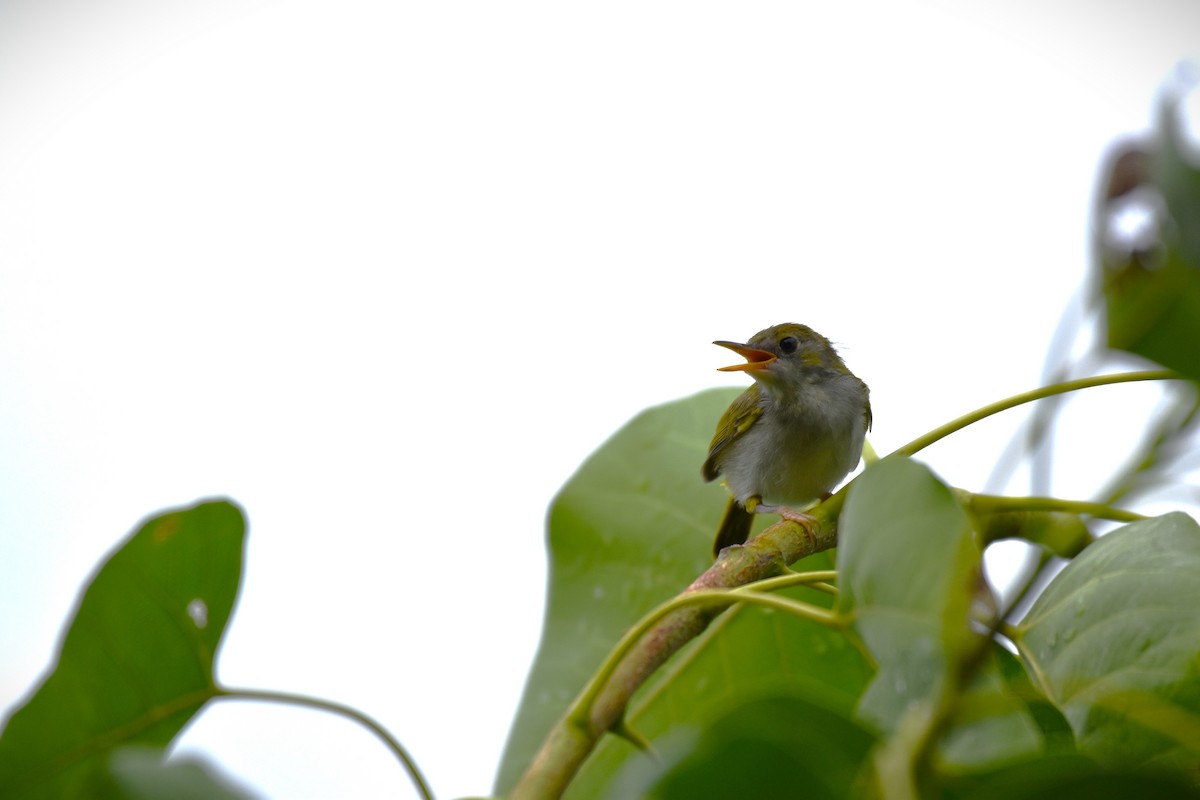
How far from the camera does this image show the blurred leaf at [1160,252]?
61cm

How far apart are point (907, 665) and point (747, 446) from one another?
89.7 inches

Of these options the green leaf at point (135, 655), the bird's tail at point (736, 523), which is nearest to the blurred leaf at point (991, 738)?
the green leaf at point (135, 655)

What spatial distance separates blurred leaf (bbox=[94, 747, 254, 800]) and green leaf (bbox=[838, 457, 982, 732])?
55 cm

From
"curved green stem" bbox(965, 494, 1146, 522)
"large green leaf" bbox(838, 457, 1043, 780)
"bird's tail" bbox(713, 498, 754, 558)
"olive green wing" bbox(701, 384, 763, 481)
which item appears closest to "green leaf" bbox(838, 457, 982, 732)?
"large green leaf" bbox(838, 457, 1043, 780)

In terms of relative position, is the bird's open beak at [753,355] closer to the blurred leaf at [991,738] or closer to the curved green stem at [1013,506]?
the curved green stem at [1013,506]

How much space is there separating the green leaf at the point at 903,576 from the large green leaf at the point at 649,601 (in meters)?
0.56

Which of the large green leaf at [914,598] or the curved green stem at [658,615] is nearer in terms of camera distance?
the large green leaf at [914,598]

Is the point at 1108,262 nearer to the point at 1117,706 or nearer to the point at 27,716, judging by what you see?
the point at 1117,706

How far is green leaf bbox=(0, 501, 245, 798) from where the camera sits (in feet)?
4.01

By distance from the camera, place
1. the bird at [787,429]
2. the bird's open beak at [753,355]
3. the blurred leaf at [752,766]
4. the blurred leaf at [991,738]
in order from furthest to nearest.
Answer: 1. the bird's open beak at [753,355]
2. the bird at [787,429]
3. the blurred leaf at [991,738]
4. the blurred leaf at [752,766]

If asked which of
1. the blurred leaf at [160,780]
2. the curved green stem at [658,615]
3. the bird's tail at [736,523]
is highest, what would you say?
the blurred leaf at [160,780]

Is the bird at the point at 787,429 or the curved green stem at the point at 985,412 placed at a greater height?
the curved green stem at the point at 985,412

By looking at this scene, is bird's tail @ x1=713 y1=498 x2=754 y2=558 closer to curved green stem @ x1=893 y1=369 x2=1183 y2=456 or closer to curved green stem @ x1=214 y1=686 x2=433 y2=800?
curved green stem @ x1=893 y1=369 x2=1183 y2=456

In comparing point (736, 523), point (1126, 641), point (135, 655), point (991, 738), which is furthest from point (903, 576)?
point (736, 523)
